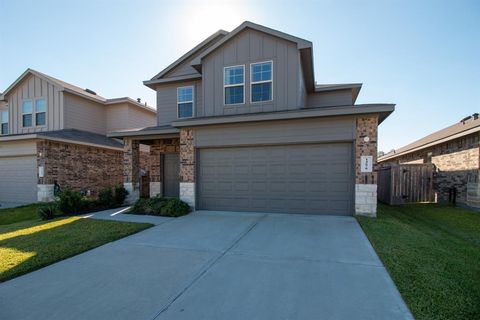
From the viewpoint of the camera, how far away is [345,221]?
23.4 feet

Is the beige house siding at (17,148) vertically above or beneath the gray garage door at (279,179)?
above

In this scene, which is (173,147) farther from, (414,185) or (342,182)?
(414,185)

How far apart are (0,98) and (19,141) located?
5365 mm

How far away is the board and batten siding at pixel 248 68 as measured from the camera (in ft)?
29.0

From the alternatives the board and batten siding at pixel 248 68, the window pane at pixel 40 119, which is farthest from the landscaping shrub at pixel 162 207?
the window pane at pixel 40 119

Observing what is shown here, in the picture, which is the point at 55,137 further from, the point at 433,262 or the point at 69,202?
the point at 433,262

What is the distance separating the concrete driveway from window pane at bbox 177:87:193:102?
7590 mm

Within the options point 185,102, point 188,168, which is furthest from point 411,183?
point 185,102

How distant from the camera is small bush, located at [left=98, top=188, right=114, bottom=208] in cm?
1022

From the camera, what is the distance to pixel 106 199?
10.3 metres

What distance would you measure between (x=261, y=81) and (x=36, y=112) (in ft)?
47.0

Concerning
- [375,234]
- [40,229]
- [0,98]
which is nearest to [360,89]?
[375,234]

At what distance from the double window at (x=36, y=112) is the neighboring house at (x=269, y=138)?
8.21 meters

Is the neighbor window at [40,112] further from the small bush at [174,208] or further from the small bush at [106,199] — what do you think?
the small bush at [174,208]
